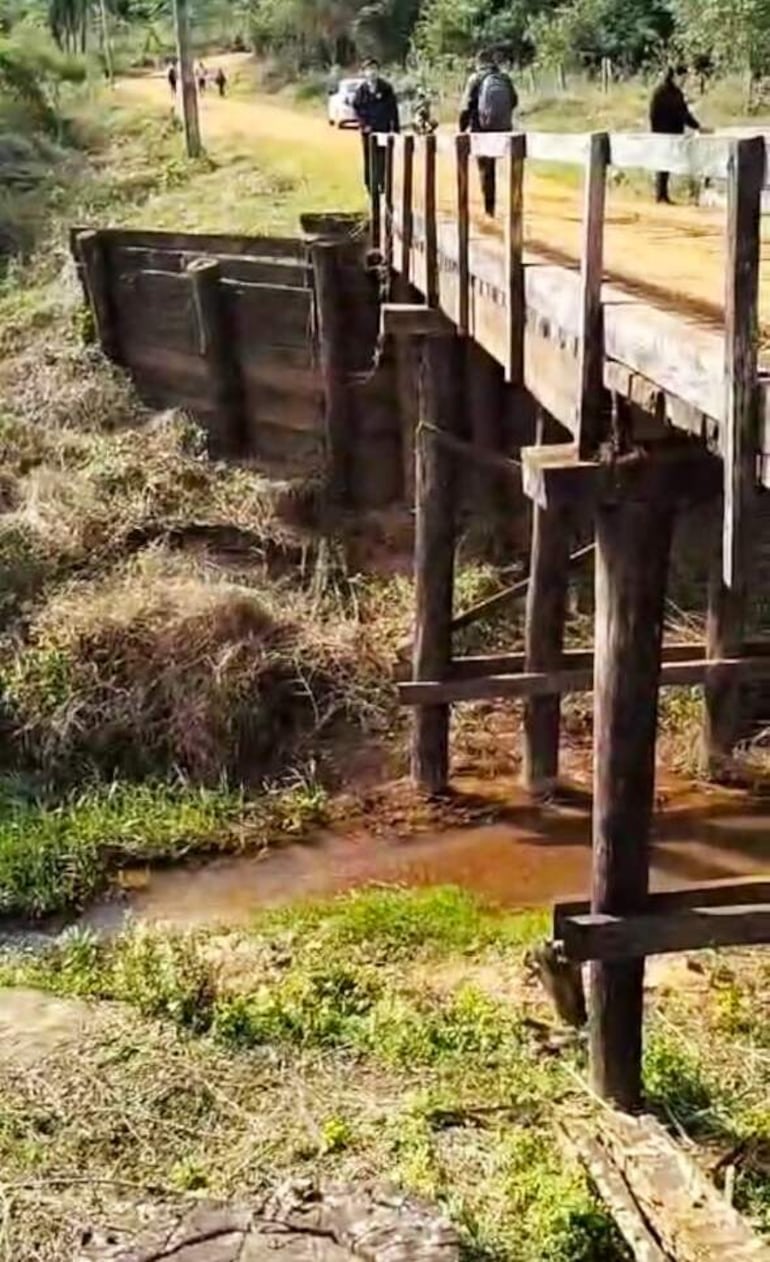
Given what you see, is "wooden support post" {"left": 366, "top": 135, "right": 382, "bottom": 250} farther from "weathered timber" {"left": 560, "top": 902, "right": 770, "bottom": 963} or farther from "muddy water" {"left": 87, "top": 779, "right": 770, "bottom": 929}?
A: "weathered timber" {"left": 560, "top": 902, "right": 770, "bottom": 963}

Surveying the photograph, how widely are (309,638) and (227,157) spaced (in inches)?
419

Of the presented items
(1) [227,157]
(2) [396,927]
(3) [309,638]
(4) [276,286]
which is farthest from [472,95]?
(1) [227,157]

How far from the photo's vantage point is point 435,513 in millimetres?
10562

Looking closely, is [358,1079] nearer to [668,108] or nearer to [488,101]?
[488,101]

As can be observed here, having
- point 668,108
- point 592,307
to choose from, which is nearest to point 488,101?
point 668,108

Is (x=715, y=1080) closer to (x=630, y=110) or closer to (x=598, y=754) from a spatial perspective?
(x=598, y=754)

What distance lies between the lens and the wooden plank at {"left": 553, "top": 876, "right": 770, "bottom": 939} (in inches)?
258

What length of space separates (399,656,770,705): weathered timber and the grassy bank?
1.74 meters

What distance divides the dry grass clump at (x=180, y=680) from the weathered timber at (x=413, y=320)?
3326mm

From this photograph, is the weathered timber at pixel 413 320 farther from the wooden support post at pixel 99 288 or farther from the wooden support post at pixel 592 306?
the wooden support post at pixel 99 288

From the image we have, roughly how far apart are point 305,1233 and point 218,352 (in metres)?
9.93

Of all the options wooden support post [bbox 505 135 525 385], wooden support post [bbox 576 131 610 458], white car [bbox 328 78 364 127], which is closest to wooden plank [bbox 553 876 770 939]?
wooden support post [bbox 576 131 610 458]

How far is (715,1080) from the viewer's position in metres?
7.21

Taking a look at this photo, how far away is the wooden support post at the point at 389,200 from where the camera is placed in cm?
1115
